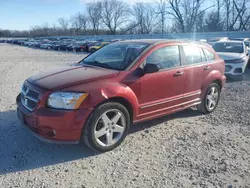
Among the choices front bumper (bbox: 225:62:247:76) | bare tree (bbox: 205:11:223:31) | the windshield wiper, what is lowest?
front bumper (bbox: 225:62:247:76)

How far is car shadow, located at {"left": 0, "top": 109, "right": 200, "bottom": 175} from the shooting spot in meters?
3.19

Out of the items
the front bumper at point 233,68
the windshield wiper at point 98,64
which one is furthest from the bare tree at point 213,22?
the windshield wiper at point 98,64

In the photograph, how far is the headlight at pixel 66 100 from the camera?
3.16 m

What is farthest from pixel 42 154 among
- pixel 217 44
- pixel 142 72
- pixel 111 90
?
pixel 217 44

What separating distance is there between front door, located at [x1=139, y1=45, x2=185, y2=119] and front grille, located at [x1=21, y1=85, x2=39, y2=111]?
164 centimetres

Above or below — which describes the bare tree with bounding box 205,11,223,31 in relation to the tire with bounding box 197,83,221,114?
above

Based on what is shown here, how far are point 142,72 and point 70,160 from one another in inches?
68.4

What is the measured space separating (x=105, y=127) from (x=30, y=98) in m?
1.20

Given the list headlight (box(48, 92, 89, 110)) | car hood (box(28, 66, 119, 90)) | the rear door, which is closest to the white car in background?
the rear door

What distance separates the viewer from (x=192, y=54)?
15.5ft

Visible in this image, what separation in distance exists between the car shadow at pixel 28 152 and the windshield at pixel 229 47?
7.85 meters

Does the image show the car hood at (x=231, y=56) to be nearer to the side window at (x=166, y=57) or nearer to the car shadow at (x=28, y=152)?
the side window at (x=166, y=57)

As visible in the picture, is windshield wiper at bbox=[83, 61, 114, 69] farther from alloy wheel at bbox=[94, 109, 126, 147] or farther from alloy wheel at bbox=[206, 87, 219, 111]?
alloy wheel at bbox=[206, 87, 219, 111]

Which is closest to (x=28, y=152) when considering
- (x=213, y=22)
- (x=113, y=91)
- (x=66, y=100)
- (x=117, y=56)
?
(x=66, y=100)
